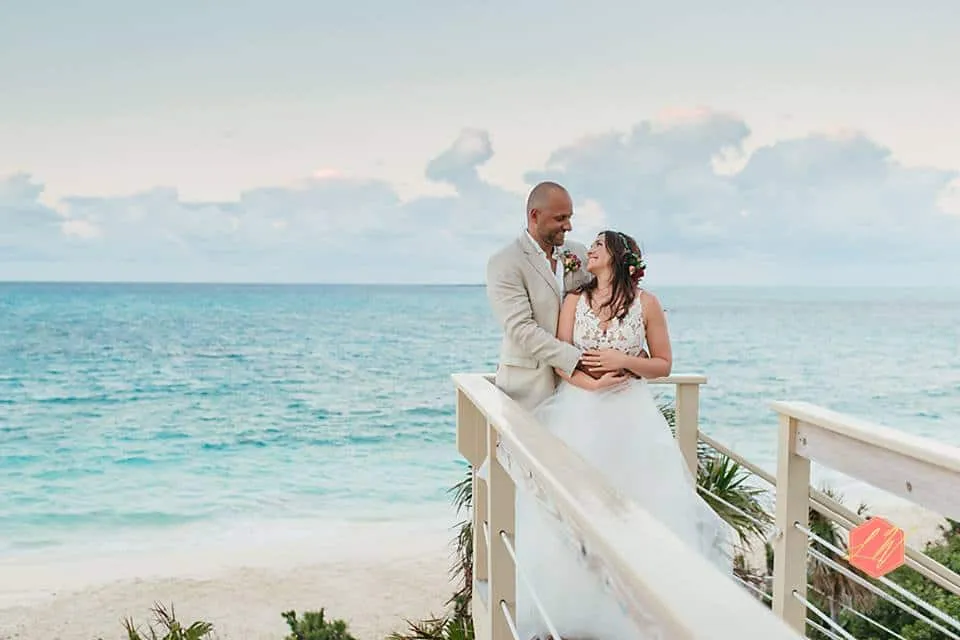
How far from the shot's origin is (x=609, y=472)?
3064mm

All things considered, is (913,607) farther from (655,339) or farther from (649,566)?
(649,566)

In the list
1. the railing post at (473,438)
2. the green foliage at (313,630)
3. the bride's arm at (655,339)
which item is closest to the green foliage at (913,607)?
the bride's arm at (655,339)

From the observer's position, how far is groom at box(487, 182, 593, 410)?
3236 mm

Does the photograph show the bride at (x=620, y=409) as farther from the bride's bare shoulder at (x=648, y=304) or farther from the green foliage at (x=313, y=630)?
the green foliage at (x=313, y=630)

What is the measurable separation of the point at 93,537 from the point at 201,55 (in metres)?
18.2

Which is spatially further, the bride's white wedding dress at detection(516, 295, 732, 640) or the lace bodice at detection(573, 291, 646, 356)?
the lace bodice at detection(573, 291, 646, 356)

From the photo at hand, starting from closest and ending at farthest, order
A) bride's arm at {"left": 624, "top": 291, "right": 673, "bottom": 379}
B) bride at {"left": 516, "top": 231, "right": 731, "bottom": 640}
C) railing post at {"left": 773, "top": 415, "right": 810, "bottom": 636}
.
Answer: railing post at {"left": 773, "top": 415, "right": 810, "bottom": 636}, bride at {"left": 516, "top": 231, "right": 731, "bottom": 640}, bride's arm at {"left": 624, "top": 291, "right": 673, "bottom": 379}

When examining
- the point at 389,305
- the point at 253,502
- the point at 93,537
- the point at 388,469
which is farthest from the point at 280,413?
Result: the point at 389,305

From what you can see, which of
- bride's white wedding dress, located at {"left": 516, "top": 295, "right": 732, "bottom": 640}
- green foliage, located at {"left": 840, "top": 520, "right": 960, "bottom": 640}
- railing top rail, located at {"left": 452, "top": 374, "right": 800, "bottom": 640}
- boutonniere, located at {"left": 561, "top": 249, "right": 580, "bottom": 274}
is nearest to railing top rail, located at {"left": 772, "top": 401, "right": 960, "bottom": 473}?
bride's white wedding dress, located at {"left": 516, "top": 295, "right": 732, "bottom": 640}

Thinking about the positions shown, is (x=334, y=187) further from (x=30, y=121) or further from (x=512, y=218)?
(x=30, y=121)

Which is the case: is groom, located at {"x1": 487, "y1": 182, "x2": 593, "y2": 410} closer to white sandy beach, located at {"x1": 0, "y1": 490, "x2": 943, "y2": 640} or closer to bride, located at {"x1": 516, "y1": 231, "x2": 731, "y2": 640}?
bride, located at {"x1": 516, "y1": 231, "x2": 731, "y2": 640}

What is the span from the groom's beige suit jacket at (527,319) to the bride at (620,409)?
0.05 meters

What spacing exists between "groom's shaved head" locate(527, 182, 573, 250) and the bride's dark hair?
16 cm

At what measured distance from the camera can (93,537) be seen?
15469 millimetres
